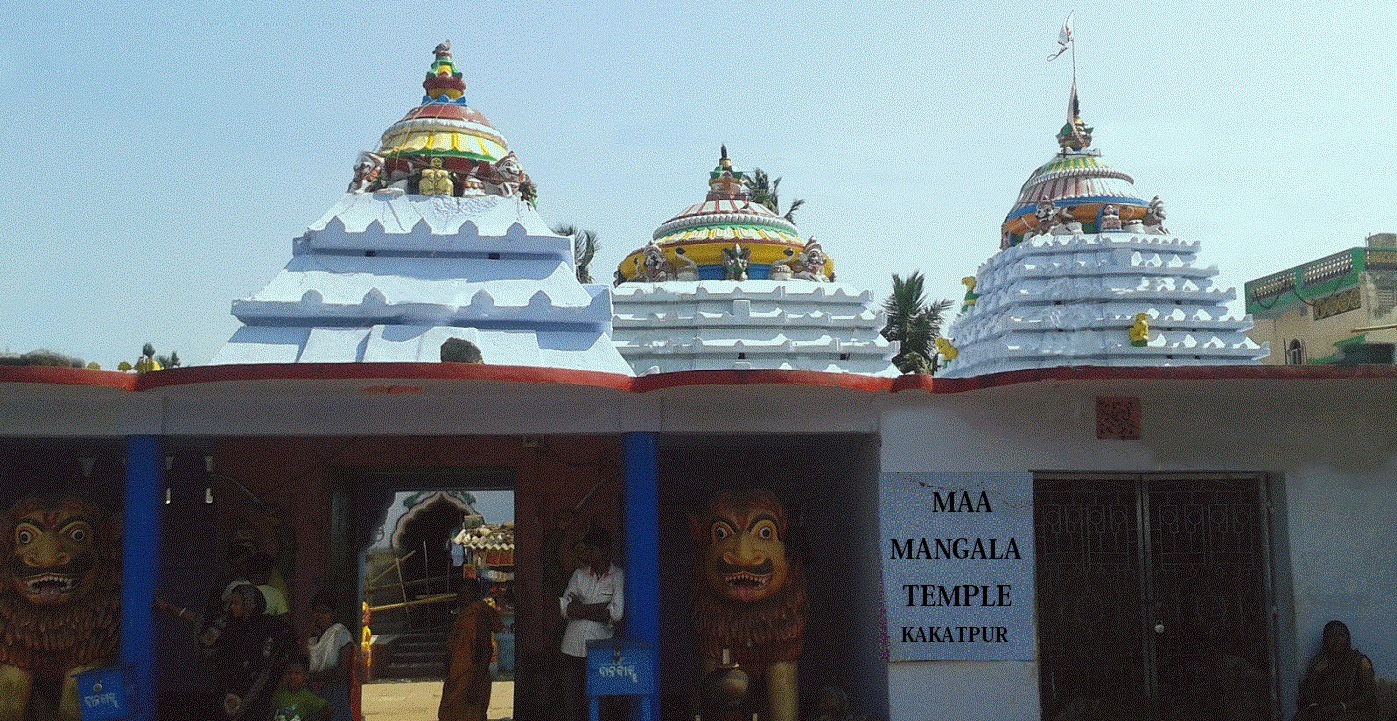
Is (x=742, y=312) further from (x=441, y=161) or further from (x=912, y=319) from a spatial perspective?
(x=912, y=319)

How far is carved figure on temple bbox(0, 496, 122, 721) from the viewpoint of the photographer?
8.73 m

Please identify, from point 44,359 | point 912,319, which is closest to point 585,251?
point 912,319

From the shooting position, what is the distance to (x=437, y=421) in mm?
9094

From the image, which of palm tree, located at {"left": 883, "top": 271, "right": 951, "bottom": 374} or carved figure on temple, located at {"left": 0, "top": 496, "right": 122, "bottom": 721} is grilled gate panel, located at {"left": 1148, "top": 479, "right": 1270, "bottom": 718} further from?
palm tree, located at {"left": 883, "top": 271, "right": 951, "bottom": 374}

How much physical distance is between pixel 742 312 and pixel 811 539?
17.7ft

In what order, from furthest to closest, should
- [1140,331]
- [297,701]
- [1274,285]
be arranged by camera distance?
[1274,285], [1140,331], [297,701]

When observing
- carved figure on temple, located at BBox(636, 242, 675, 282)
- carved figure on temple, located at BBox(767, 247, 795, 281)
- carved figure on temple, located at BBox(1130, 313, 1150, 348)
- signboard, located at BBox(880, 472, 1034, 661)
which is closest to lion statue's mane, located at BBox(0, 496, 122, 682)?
signboard, located at BBox(880, 472, 1034, 661)

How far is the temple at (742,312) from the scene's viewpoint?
1680 cm

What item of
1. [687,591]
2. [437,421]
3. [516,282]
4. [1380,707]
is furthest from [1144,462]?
[516,282]

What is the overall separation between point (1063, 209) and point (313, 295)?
11867mm

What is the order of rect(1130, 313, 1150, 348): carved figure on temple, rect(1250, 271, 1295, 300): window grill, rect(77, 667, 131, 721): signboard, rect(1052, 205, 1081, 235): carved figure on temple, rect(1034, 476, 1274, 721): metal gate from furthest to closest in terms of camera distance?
rect(1250, 271, 1295, 300): window grill, rect(1052, 205, 1081, 235): carved figure on temple, rect(1130, 313, 1150, 348): carved figure on temple, rect(1034, 476, 1274, 721): metal gate, rect(77, 667, 131, 721): signboard

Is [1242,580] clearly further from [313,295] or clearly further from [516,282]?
[313,295]

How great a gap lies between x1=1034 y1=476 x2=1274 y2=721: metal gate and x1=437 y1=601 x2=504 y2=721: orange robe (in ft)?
13.9

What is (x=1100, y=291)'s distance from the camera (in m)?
18.4
